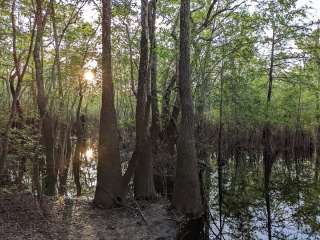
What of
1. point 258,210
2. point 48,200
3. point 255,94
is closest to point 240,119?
point 255,94

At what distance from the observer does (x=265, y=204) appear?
33.6 ft

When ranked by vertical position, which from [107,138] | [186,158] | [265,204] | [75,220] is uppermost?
[107,138]

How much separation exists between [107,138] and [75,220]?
1785 millimetres

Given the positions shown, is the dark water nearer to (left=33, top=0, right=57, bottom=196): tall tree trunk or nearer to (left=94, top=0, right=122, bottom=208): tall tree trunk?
(left=94, top=0, right=122, bottom=208): tall tree trunk

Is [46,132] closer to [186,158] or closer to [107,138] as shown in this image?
[107,138]

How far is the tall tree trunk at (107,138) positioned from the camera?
780 cm

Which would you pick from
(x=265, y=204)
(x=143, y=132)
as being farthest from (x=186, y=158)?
(x=265, y=204)

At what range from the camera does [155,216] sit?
768cm

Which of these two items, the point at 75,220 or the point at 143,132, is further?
the point at 143,132

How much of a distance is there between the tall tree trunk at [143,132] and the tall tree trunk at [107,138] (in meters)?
0.82

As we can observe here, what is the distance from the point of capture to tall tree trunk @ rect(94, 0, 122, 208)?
780cm

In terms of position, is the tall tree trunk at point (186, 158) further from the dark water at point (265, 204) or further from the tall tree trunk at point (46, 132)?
the tall tree trunk at point (46, 132)

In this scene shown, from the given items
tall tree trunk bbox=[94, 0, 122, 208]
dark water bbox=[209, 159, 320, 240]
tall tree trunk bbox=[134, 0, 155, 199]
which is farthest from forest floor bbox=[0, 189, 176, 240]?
dark water bbox=[209, 159, 320, 240]

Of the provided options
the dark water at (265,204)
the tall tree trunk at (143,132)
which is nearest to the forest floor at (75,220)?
the tall tree trunk at (143,132)
